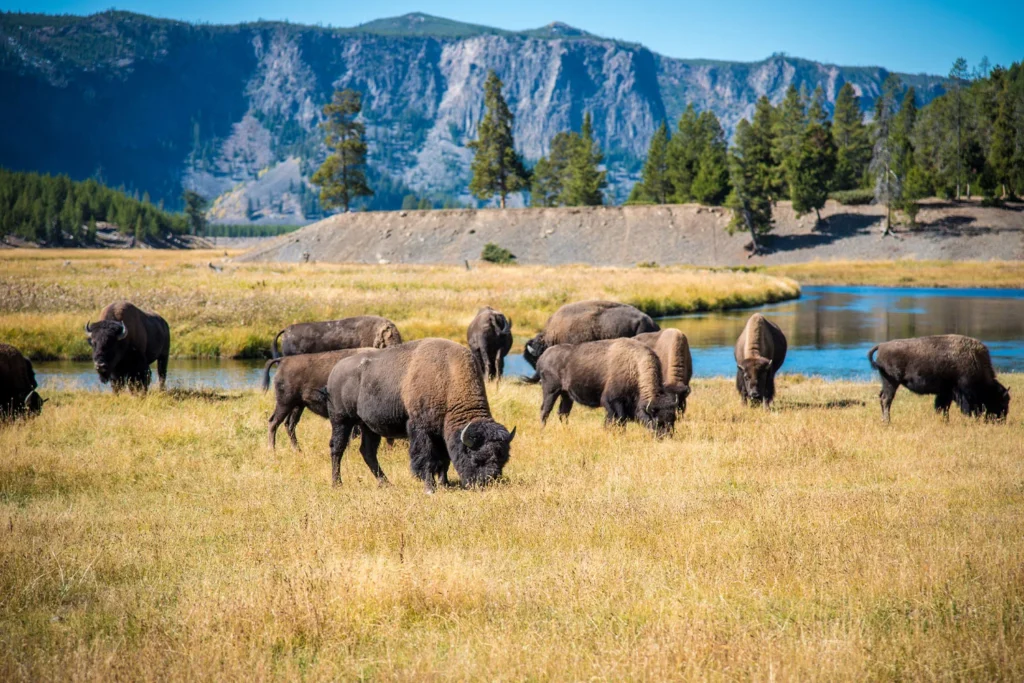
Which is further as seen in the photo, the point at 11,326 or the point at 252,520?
the point at 11,326

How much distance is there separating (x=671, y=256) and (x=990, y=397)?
228 feet

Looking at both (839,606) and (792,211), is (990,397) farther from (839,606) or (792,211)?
(792,211)

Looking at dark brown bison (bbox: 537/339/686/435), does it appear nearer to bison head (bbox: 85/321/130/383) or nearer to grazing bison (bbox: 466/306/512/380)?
grazing bison (bbox: 466/306/512/380)

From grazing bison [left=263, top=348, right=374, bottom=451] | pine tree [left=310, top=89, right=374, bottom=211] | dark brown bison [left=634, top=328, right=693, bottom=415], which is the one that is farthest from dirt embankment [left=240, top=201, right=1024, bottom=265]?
grazing bison [left=263, top=348, right=374, bottom=451]

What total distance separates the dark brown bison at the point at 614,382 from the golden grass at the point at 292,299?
15544 millimetres

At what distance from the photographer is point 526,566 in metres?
7.00

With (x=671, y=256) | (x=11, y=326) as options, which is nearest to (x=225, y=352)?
(x=11, y=326)

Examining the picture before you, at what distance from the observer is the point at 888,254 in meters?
80.8

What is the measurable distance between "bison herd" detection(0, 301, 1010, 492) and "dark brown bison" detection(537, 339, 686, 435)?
0.02 metres

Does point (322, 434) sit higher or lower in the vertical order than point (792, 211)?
lower

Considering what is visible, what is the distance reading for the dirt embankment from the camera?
81750 mm

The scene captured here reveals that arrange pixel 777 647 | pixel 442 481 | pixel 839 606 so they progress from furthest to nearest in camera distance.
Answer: pixel 442 481 → pixel 839 606 → pixel 777 647

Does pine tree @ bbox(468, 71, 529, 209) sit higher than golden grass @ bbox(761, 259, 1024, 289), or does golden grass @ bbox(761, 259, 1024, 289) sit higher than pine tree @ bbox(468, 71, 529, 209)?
pine tree @ bbox(468, 71, 529, 209)

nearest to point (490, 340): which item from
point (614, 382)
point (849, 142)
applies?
point (614, 382)
